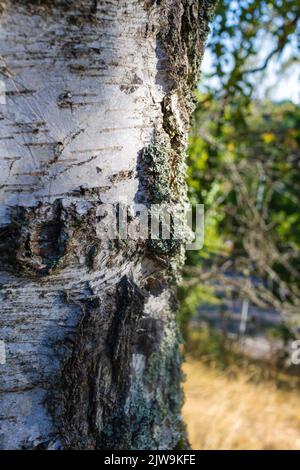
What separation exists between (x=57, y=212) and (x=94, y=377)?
376mm

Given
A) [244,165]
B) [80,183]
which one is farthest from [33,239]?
[244,165]

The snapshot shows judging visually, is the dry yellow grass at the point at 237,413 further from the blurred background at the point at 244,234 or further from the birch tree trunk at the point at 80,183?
the birch tree trunk at the point at 80,183

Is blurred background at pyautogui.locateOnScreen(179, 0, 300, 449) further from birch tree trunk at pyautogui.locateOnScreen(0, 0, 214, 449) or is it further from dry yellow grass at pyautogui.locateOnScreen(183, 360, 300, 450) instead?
birch tree trunk at pyautogui.locateOnScreen(0, 0, 214, 449)

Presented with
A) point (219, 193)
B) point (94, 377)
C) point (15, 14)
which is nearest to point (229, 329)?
point (219, 193)

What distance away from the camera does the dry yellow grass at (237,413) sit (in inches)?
117

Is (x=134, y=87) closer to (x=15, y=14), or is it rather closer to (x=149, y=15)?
(x=149, y=15)

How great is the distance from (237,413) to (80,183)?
3046 millimetres

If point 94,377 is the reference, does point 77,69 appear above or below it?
above

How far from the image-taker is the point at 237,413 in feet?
11.5

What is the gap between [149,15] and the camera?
0.91 metres

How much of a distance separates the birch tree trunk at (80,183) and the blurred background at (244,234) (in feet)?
2.67

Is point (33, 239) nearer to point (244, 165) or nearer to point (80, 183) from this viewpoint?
point (80, 183)

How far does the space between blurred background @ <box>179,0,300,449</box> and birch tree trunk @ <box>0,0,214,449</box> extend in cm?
81

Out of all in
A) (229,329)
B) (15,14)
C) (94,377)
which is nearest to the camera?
(15,14)
